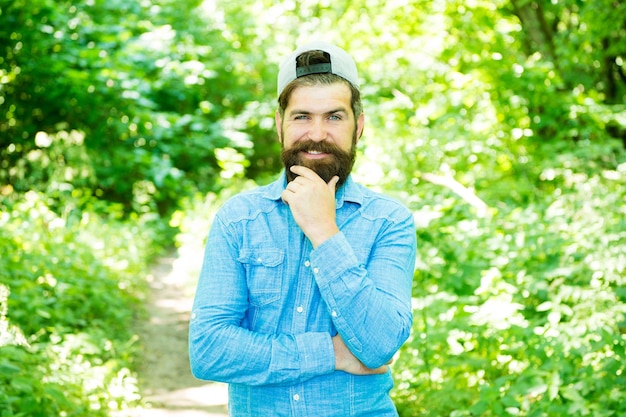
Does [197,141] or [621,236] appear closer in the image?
[621,236]

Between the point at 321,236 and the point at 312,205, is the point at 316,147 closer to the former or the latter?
the point at 312,205

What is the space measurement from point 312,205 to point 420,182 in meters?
5.24

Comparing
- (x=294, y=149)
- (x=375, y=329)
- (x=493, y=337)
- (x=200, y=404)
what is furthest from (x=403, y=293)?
(x=200, y=404)

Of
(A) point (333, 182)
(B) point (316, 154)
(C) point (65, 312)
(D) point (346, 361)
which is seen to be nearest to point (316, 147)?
(B) point (316, 154)

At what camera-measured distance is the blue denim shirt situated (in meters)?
1.96

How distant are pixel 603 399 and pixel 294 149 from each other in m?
2.16

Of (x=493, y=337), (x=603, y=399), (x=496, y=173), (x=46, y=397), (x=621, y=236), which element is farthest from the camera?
(x=496, y=173)

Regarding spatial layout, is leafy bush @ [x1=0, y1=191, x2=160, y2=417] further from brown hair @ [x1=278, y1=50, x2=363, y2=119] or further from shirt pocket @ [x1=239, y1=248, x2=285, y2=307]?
brown hair @ [x1=278, y1=50, x2=363, y2=119]

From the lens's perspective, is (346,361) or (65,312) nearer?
(346,361)

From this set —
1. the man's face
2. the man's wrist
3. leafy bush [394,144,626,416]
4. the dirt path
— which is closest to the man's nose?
the man's face

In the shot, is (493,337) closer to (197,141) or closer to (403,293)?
(403,293)

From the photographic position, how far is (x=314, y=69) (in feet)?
7.07

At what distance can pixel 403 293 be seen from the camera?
2.12 m

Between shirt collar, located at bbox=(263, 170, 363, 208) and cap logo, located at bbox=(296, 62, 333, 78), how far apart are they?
337mm
